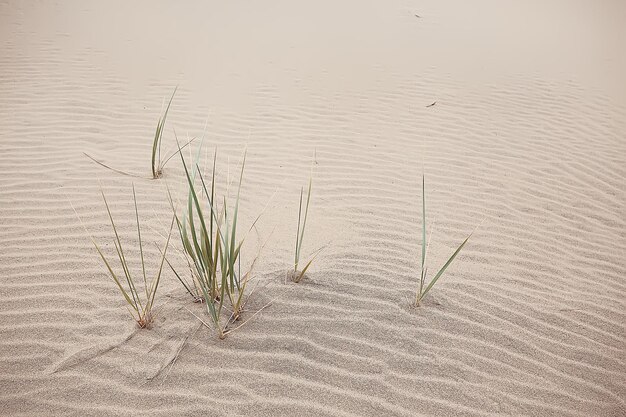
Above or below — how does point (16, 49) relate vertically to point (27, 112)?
above

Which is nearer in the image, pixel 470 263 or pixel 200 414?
pixel 200 414

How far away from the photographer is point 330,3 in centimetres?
912

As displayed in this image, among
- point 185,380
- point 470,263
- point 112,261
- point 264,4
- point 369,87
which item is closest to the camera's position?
point 185,380

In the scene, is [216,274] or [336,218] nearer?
[216,274]

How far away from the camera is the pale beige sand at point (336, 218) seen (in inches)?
77.0

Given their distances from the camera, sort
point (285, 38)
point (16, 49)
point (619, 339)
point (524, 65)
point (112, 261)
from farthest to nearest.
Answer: point (285, 38)
point (524, 65)
point (16, 49)
point (112, 261)
point (619, 339)

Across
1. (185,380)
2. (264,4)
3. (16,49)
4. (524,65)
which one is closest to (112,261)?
(185,380)

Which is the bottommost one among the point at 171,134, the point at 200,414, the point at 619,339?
the point at 619,339

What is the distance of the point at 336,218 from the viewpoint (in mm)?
3174

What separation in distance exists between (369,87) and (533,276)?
340 cm

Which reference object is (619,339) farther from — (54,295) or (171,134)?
(171,134)

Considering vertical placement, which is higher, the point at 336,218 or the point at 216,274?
the point at 216,274

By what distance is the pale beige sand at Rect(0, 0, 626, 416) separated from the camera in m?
1.96

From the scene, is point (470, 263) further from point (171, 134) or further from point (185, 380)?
point (171, 134)
